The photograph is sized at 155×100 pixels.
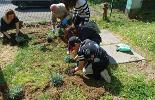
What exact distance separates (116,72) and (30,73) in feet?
7.37

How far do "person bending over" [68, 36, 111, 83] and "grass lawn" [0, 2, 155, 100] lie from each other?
0.66 feet

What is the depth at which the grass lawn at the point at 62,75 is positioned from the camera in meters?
7.16

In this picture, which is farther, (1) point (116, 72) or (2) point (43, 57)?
(2) point (43, 57)

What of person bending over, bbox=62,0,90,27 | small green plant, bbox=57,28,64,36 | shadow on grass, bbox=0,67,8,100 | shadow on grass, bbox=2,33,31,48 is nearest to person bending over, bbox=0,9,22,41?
shadow on grass, bbox=2,33,31,48

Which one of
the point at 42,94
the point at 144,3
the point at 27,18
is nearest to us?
the point at 42,94

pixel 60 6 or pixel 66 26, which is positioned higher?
pixel 60 6

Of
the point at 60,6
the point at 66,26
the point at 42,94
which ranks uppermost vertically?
the point at 60,6

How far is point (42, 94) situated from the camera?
7.13 metres

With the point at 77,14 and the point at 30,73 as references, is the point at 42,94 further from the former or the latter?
the point at 77,14

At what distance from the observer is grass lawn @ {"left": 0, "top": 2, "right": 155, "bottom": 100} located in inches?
282

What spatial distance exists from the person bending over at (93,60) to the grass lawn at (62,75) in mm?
200

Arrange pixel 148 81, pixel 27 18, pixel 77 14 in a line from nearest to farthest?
1. pixel 148 81
2. pixel 77 14
3. pixel 27 18

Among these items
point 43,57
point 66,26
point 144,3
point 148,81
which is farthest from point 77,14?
point 144,3

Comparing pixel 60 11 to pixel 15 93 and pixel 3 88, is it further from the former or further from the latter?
pixel 15 93
